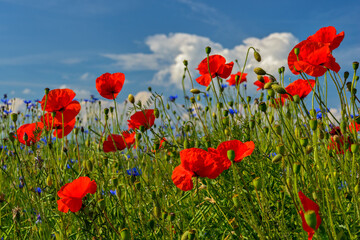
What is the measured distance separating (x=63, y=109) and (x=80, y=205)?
0.70 m

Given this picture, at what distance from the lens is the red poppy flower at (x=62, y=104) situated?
1.88 metres

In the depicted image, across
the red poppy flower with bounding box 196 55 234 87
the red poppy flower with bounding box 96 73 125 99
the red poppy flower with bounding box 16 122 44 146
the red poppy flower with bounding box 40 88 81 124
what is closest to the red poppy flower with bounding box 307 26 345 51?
the red poppy flower with bounding box 196 55 234 87

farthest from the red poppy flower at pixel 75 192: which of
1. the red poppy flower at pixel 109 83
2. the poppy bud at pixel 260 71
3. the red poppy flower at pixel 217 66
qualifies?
the red poppy flower at pixel 217 66

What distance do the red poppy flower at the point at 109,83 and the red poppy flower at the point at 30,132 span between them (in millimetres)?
369

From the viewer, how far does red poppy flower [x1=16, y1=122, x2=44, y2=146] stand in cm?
186

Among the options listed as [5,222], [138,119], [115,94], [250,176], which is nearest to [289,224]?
[250,176]

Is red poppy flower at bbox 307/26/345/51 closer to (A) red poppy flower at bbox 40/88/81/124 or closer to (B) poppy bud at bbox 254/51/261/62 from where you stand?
(B) poppy bud at bbox 254/51/261/62

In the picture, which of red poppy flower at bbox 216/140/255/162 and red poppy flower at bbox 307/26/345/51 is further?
red poppy flower at bbox 307/26/345/51

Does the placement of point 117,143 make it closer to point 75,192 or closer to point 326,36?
point 75,192

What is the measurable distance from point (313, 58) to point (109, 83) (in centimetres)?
101

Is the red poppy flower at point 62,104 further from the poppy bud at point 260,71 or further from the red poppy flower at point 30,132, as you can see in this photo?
the poppy bud at point 260,71

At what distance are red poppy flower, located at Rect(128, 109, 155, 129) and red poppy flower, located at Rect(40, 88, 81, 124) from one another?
0.29 m

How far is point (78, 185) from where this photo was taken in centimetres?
138

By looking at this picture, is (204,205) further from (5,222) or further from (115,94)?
(5,222)
